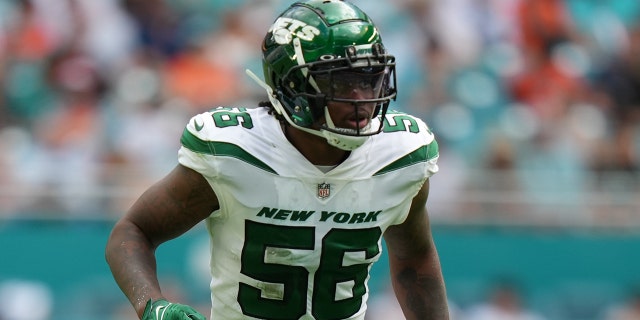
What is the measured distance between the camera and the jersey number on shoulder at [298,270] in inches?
157

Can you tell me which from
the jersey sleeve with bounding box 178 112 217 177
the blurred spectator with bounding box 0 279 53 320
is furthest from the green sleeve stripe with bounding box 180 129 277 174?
the blurred spectator with bounding box 0 279 53 320

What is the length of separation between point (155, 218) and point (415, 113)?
5774 millimetres

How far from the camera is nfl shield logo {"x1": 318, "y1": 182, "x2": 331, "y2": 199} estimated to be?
4004 mm

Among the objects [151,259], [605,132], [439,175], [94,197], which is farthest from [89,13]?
[151,259]

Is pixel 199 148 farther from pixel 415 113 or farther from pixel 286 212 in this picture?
pixel 415 113

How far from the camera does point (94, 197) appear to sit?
27.1 feet

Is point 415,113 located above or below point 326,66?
below

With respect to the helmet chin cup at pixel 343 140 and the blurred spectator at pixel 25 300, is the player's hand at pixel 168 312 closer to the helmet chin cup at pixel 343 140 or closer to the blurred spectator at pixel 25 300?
the helmet chin cup at pixel 343 140

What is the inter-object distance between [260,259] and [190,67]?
596 cm

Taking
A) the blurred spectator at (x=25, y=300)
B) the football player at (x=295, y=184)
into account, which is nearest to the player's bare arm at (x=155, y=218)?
the football player at (x=295, y=184)

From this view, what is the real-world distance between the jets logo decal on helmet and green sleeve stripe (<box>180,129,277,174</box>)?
38cm

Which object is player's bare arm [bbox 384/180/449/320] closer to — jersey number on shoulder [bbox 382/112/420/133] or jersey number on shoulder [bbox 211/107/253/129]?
jersey number on shoulder [bbox 382/112/420/133]

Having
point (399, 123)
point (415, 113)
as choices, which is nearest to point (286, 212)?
point (399, 123)

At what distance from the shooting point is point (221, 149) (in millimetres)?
3947
